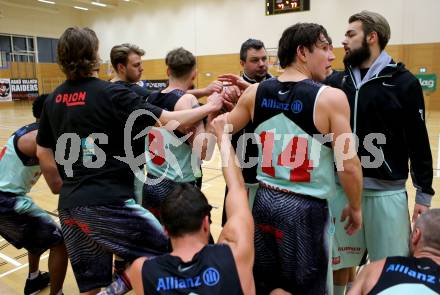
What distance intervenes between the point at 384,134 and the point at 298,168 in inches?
35.3

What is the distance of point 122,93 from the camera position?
2.34m

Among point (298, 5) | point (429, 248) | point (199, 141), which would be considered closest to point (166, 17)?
point (298, 5)

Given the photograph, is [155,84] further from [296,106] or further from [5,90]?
[296,106]

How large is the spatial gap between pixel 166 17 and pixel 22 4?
9396 millimetres

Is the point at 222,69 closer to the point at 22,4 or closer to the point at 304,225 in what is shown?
the point at 22,4

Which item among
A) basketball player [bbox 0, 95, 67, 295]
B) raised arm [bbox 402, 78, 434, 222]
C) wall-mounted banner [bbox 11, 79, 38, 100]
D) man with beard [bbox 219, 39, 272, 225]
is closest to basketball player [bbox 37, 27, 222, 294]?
man with beard [bbox 219, 39, 272, 225]

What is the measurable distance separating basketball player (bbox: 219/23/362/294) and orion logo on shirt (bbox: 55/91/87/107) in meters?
1.04

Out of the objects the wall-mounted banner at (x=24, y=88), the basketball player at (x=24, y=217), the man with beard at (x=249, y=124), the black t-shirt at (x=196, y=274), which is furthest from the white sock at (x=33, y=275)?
the wall-mounted banner at (x=24, y=88)

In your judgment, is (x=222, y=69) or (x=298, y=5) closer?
(x=298, y=5)

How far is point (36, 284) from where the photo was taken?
3568mm

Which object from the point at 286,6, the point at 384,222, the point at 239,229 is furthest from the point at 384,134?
the point at 286,6

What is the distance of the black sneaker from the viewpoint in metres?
3.53

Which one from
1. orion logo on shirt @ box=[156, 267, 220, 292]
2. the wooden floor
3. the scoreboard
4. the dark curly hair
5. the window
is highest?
the scoreboard

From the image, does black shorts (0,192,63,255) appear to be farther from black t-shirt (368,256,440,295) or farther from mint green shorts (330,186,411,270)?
black t-shirt (368,256,440,295)
